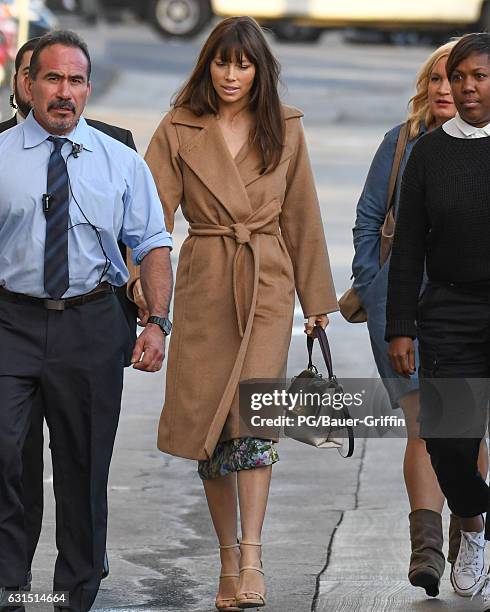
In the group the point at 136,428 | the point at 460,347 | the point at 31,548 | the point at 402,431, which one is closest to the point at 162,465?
the point at 136,428

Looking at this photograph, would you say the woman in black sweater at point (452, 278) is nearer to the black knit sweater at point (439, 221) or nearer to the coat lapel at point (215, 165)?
the black knit sweater at point (439, 221)

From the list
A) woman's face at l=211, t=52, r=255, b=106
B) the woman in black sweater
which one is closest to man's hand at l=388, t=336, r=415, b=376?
the woman in black sweater

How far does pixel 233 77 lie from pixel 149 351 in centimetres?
117

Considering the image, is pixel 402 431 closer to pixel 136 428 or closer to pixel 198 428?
pixel 198 428

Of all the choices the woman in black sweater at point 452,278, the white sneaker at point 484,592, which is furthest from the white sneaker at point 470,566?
the woman in black sweater at point 452,278

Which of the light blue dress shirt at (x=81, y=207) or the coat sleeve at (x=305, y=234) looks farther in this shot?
the coat sleeve at (x=305, y=234)

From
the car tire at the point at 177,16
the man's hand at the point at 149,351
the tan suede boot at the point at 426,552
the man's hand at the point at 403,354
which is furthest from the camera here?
the car tire at the point at 177,16

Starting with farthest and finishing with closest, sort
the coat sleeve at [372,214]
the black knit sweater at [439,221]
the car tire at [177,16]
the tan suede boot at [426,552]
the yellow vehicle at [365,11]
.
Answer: the car tire at [177,16], the yellow vehicle at [365,11], the coat sleeve at [372,214], the tan suede boot at [426,552], the black knit sweater at [439,221]

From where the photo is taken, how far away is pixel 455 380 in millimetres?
5801

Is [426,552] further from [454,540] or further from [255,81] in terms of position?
[255,81]

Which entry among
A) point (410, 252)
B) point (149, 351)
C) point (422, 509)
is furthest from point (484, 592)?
point (149, 351)

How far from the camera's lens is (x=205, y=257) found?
630 centimetres

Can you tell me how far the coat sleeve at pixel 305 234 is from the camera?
641 centimetres

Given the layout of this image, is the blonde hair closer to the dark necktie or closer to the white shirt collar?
the white shirt collar
